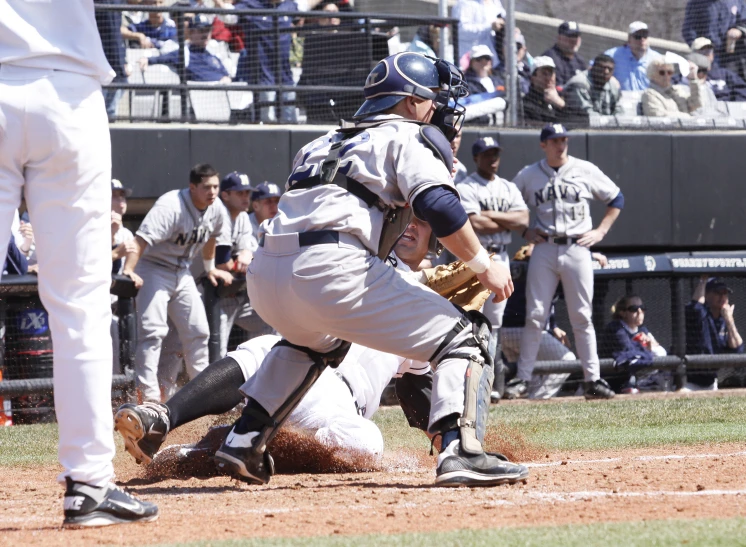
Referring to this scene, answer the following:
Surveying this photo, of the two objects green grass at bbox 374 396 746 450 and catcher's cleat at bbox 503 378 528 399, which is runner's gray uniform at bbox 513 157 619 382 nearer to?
catcher's cleat at bbox 503 378 528 399

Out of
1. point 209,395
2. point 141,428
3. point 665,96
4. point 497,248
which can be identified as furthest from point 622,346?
point 141,428

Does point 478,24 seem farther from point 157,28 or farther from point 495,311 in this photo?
point 495,311

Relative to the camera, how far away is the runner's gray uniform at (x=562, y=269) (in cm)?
918

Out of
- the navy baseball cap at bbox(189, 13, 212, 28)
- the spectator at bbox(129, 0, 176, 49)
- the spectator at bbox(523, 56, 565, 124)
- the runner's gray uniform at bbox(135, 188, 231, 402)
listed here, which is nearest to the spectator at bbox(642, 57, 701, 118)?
the spectator at bbox(523, 56, 565, 124)

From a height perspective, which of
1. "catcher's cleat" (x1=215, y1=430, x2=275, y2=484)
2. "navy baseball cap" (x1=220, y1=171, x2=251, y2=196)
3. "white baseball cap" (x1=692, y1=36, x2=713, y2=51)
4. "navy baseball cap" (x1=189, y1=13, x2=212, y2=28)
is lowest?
"catcher's cleat" (x1=215, y1=430, x2=275, y2=484)

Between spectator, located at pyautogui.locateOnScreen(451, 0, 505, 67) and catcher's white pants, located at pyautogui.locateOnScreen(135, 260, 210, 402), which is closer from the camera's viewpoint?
catcher's white pants, located at pyautogui.locateOnScreen(135, 260, 210, 402)

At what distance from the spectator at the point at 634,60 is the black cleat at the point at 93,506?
970 centimetres

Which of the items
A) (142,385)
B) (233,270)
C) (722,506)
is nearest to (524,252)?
(233,270)

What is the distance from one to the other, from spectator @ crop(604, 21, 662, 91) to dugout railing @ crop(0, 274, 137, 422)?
20.9 feet

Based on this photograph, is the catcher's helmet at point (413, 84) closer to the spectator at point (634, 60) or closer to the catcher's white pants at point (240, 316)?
the catcher's white pants at point (240, 316)

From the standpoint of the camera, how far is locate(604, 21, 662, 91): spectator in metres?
11.9

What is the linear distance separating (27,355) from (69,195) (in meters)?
5.21

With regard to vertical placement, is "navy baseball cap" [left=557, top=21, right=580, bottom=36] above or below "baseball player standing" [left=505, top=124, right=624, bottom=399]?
above

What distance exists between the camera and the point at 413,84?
433cm
